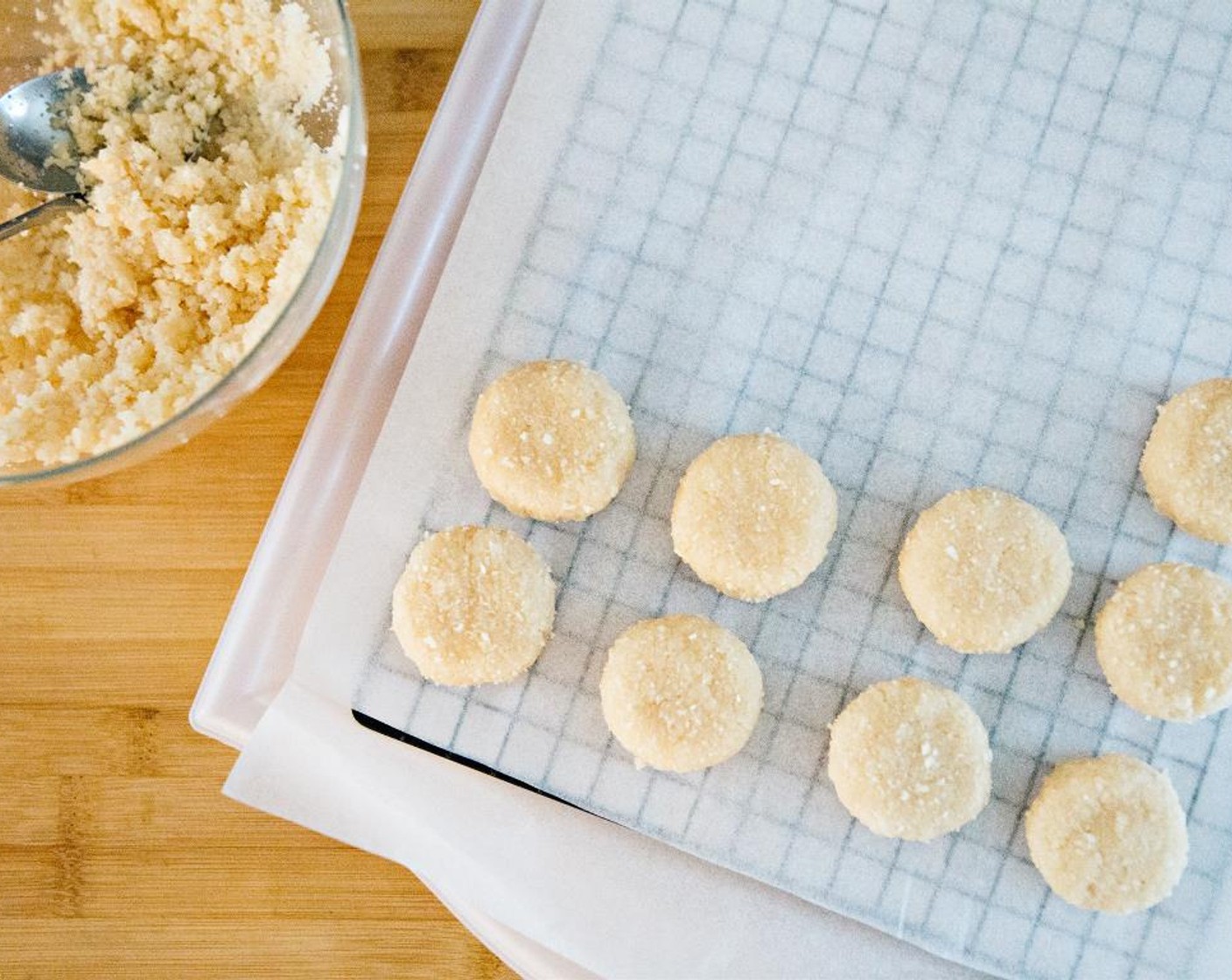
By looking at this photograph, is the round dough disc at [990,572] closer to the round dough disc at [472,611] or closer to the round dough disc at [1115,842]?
the round dough disc at [1115,842]

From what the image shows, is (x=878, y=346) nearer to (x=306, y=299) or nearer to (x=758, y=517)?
(x=758, y=517)

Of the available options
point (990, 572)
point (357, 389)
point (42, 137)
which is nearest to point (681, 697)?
point (990, 572)

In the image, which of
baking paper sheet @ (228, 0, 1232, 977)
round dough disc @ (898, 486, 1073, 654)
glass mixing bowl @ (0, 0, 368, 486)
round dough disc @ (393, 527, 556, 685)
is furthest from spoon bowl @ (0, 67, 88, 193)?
round dough disc @ (898, 486, 1073, 654)

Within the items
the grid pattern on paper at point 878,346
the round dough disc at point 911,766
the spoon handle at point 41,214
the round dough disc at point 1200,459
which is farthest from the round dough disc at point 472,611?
the round dough disc at point 1200,459

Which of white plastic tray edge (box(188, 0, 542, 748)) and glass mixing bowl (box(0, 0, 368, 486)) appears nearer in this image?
glass mixing bowl (box(0, 0, 368, 486))

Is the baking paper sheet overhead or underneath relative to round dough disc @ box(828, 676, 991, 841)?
overhead

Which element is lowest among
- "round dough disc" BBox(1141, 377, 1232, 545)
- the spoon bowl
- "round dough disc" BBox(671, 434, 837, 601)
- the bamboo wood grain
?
the bamboo wood grain

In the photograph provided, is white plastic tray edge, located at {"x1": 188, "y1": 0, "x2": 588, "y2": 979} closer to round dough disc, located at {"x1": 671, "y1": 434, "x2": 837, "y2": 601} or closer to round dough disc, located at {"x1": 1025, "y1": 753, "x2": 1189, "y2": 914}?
round dough disc, located at {"x1": 671, "y1": 434, "x2": 837, "y2": 601}
